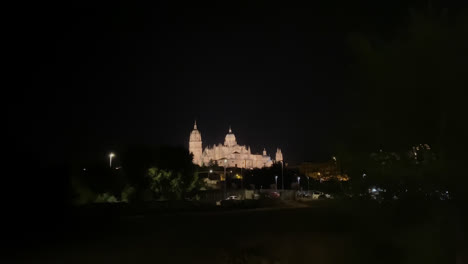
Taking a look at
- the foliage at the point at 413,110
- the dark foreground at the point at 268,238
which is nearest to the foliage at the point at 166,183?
the dark foreground at the point at 268,238

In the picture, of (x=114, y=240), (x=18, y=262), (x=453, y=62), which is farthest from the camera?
(x=114, y=240)

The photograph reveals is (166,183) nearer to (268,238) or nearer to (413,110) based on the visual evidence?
(268,238)

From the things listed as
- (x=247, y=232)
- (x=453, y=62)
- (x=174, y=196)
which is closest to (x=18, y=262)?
(x=247, y=232)

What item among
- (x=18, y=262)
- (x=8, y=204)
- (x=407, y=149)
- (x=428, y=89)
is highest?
(x=428, y=89)

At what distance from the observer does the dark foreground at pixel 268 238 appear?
7.92m

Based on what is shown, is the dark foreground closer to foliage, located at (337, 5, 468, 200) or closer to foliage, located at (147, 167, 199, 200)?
foliage, located at (337, 5, 468, 200)

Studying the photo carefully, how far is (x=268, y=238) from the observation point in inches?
937

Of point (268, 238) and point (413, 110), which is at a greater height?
point (413, 110)

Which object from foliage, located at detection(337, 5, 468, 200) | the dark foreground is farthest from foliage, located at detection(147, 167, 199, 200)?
foliage, located at detection(337, 5, 468, 200)

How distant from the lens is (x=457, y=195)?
7617 millimetres

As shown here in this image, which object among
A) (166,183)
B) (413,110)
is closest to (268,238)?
(413,110)

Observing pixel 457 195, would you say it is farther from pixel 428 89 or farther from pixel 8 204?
pixel 8 204

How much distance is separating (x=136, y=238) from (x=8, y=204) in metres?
6.27

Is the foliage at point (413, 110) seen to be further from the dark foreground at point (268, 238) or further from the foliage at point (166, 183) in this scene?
the foliage at point (166, 183)
